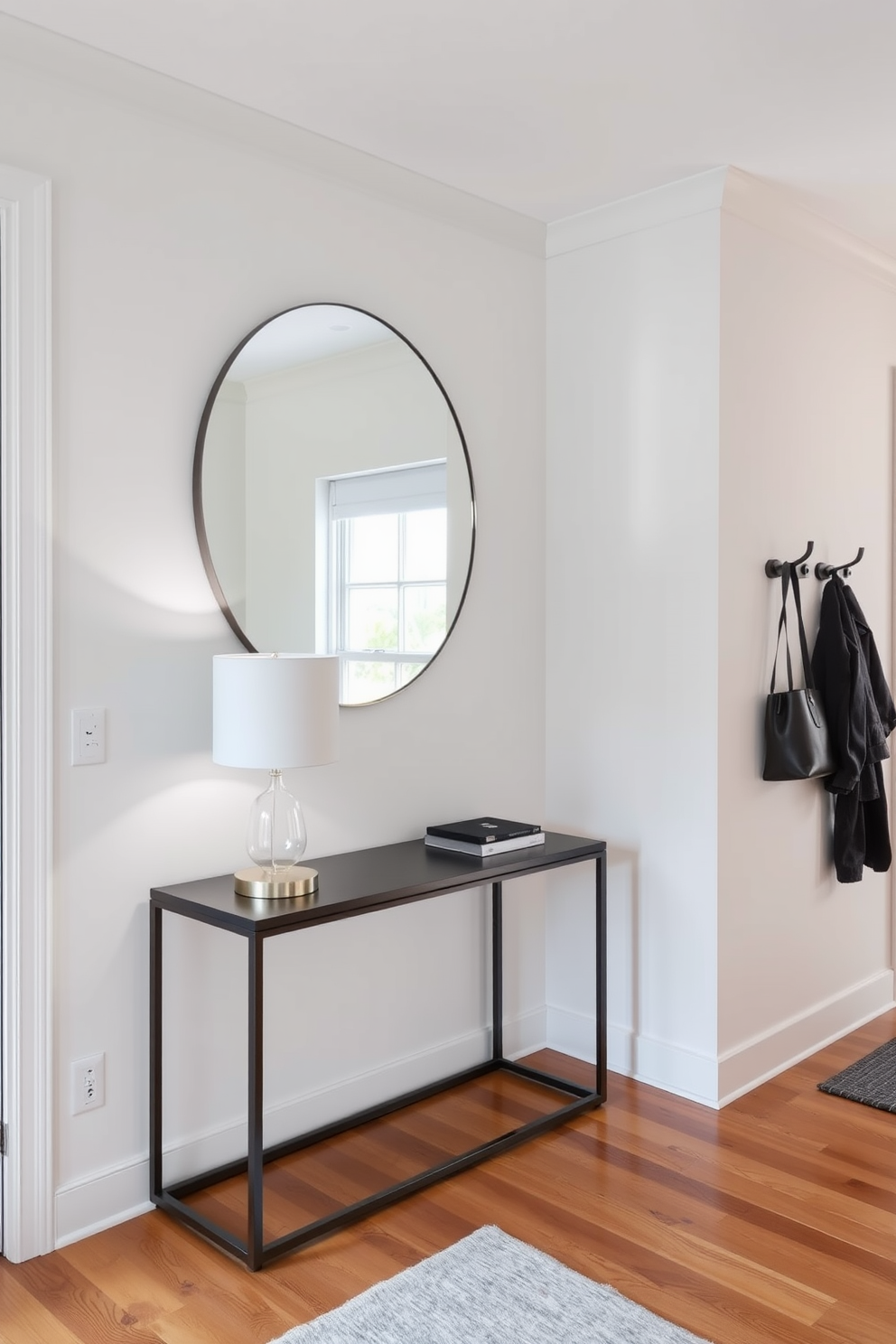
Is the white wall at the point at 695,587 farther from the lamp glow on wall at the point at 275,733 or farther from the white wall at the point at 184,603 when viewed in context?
the lamp glow on wall at the point at 275,733

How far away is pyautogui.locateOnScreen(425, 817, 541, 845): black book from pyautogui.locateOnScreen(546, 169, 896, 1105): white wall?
432 mm

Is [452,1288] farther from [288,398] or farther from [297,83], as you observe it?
[297,83]

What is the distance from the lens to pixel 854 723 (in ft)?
10.6

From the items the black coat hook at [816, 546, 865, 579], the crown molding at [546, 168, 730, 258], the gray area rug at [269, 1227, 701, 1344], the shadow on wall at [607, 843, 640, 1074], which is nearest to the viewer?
the gray area rug at [269, 1227, 701, 1344]

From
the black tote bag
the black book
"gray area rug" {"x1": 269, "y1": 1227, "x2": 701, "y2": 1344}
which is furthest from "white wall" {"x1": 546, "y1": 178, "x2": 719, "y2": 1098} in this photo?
"gray area rug" {"x1": 269, "y1": 1227, "x2": 701, "y2": 1344}

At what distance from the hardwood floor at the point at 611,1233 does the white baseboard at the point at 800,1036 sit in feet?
0.28

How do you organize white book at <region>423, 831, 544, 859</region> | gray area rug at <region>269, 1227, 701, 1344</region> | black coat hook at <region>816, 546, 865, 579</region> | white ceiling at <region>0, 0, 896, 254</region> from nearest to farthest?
gray area rug at <region>269, 1227, 701, 1344</region>, white ceiling at <region>0, 0, 896, 254</region>, white book at <region>423, 831, 544, 859</region>, black coat hook at <region>816, 546, 865, 579</region>

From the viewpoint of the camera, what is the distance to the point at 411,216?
9.82 ft

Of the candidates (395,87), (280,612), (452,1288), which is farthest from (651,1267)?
(395,87)

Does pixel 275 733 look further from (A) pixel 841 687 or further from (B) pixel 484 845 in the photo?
(A) pixel 841 687

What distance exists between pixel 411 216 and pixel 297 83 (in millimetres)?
601

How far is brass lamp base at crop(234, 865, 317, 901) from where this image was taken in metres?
2.35

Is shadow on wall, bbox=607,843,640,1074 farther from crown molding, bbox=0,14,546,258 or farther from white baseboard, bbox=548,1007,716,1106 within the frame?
crown molding, bbox=0,14,546,258

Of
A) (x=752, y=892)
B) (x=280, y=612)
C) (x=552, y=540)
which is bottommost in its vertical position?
(x=752, y=892)
